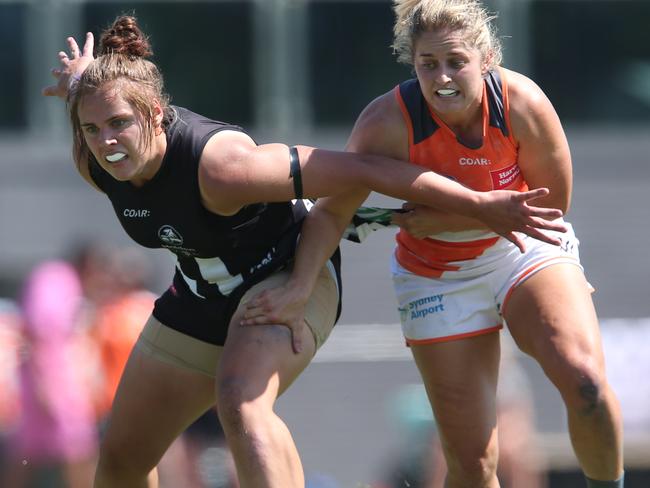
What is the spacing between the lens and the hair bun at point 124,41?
13.6 ft

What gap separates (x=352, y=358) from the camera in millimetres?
10242

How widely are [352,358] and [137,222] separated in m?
6.15

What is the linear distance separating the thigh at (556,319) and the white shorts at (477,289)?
0.18ft

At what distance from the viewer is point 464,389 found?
4480mm

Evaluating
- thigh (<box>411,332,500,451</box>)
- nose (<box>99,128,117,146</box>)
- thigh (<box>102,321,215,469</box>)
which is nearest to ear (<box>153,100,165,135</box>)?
nose (<box>99,128,117,146</box>)

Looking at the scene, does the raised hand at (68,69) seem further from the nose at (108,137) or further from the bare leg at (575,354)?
the bare leg at (575,354)

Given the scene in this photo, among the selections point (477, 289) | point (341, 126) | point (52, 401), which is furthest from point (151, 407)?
point (341, 126)

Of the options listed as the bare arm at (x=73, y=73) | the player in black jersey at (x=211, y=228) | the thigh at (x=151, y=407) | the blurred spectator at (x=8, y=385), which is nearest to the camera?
the player in black jersey at (x=211, y=228)

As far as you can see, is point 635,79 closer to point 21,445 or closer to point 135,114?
point 21,445

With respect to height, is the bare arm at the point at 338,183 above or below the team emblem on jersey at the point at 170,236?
above

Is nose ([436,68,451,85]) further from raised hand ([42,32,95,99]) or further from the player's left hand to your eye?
raised hand ([42,32,95,99])

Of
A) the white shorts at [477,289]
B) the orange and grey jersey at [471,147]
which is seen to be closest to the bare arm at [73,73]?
the orange and grey jersey at [471,147]

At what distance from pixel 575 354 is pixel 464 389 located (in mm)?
532

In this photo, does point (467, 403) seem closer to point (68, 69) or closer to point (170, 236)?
point (170, 236)
